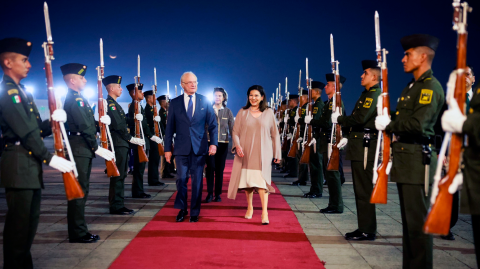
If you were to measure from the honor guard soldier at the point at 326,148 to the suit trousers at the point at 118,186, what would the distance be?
2.99 metres

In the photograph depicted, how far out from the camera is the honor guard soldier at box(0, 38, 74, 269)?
304 cm

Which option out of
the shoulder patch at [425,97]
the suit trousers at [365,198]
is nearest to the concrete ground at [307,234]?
the suit trousers at [365,198]

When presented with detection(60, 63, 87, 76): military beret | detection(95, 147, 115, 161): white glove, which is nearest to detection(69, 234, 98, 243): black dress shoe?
detection(95, 147, 115, 161): white glove

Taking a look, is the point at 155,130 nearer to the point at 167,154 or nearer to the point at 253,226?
the point at 167,154

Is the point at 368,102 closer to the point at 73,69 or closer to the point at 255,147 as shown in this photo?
the point at 255,147

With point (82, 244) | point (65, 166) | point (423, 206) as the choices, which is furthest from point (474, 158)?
point (82, 244)

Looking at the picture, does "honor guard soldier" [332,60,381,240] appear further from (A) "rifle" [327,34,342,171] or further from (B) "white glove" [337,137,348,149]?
(A) "rifle" [327,34,342,171]

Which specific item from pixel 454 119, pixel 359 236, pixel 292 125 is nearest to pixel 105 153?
pixel 359 236

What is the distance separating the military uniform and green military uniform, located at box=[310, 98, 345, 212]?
11.2 ft

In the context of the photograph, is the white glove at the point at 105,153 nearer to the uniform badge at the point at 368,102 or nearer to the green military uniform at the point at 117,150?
the green military uniform at the point at 117,150

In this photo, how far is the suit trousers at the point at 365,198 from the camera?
4.42m

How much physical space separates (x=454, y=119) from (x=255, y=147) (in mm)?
3123

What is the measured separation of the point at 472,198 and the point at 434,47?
1.44 metres

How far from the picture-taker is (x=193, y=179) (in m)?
5.37
